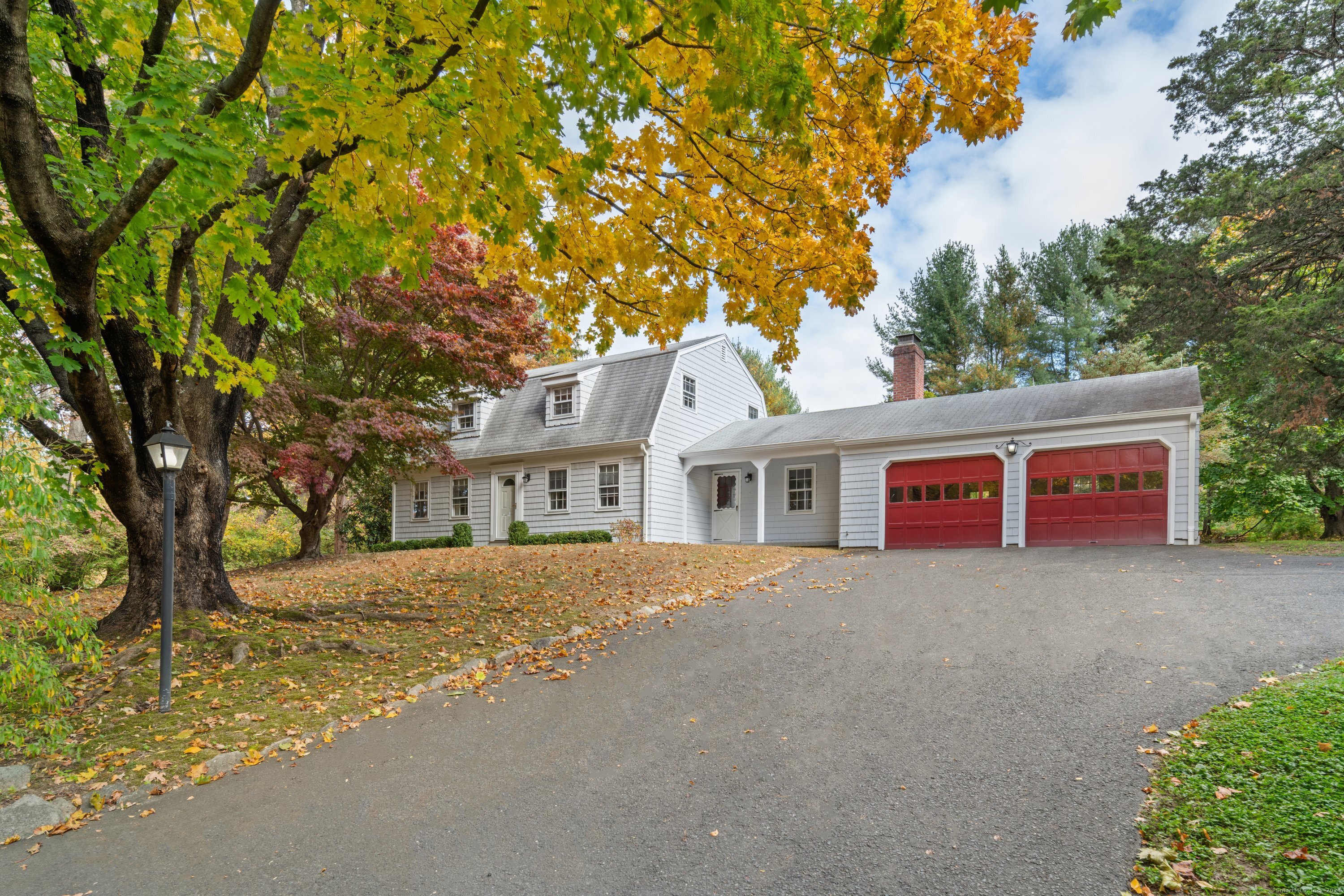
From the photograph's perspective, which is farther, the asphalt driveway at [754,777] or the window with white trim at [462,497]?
the window with white trim at [462,497]

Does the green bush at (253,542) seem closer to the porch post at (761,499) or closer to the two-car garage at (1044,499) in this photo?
the porch post at (761,499)

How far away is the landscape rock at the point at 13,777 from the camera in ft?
14.0

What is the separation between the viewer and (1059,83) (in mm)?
9156

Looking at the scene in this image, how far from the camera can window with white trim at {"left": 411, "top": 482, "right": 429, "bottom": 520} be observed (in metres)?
21.3

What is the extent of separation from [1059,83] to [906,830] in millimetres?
9665

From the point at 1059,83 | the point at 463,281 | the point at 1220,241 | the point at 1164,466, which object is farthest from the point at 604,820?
the point at 1220,241

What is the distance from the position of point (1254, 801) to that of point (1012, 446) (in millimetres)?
11881

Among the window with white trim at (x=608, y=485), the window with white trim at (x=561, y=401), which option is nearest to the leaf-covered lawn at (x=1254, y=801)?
the window with white trim at (x=608, y=485)

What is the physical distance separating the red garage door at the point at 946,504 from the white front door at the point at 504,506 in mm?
10450

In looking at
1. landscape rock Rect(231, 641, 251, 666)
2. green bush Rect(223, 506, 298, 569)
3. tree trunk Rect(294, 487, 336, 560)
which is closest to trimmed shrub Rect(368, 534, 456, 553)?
green bush Rect(223, 506, 298, 569)

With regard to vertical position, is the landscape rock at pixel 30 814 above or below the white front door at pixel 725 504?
below

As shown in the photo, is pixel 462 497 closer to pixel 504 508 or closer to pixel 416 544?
pixel 504 508

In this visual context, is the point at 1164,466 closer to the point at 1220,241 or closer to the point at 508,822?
the point at 1220,241

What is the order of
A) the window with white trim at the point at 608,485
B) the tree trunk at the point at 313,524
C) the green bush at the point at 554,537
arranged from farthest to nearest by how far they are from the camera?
the window with white trim at the point at 608,485, the green bush at the point at 554,537, the tree trunk at the point at 313,524
